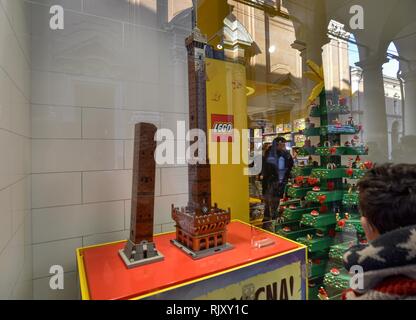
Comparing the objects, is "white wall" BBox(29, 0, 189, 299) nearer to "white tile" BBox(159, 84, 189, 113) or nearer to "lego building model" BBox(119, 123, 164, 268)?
"white tile" BBox(159, 84, 189, 113)

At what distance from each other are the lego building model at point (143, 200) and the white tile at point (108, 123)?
13.6 inches

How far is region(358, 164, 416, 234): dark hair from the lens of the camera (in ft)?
1.85

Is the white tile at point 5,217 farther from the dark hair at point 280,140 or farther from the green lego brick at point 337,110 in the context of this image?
the green lego brick at point 337,110

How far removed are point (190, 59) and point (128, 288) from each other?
0.95 metres

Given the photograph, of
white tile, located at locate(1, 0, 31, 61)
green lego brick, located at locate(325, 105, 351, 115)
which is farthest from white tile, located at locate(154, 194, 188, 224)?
green lego brick, located at locate(325, 105, 351, 115)

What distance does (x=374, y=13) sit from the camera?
188cm

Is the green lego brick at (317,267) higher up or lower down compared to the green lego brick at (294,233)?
lower down

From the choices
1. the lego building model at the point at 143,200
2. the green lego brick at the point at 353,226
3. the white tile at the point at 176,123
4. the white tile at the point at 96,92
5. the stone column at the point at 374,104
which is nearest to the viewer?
the lego building model at the point at 143,200

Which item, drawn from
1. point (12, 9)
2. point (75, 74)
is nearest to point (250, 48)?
point (75, 74)

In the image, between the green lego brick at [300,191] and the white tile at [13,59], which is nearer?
the white tile at [13,59]

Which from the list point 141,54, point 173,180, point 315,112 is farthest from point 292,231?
point 141,54

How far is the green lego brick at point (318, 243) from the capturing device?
1.71m
